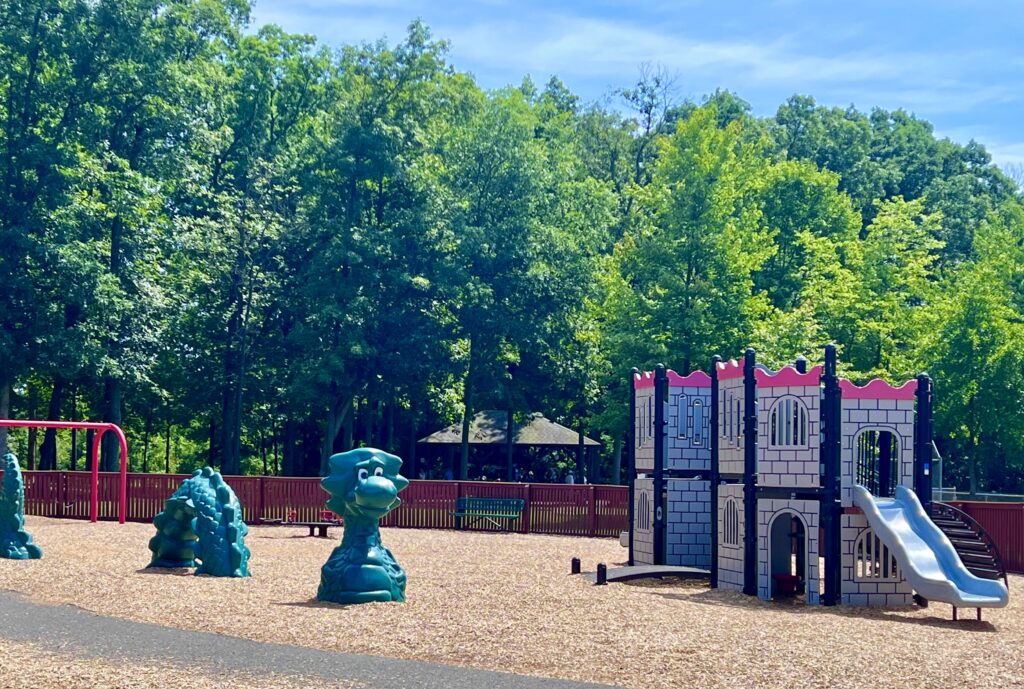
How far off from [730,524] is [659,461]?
242 centimetres

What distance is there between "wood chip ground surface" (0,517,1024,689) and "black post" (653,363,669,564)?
1.50 meters

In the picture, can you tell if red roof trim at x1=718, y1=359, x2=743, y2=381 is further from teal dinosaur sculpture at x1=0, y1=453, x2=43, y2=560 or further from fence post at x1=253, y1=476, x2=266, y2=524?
fence post at x1=253, y1=476, x2=266, y2=524

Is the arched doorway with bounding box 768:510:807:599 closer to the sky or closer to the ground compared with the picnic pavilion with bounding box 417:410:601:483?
closer to the ground

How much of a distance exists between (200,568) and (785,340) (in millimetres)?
27857

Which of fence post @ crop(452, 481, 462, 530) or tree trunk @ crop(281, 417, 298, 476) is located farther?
tree trunk @ crop(281, 417, 298, 476)

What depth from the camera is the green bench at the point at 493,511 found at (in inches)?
A: 1260

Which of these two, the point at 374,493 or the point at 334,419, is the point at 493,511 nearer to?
the point at 374,493

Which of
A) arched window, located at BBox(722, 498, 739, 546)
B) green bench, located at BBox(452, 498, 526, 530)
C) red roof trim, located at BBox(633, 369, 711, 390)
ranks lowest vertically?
green bench, located at BBox(452, 498, 526, 530)

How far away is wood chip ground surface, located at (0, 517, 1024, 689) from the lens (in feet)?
38.7

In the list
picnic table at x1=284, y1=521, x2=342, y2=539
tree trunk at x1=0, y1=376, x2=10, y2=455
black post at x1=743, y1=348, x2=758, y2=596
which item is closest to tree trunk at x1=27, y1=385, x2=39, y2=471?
tree trunk at x1=0, y1=376, x2=10, y2=455

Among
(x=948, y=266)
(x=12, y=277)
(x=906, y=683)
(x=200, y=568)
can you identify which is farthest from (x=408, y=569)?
(x=948, y=266)

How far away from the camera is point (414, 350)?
46438 millimetres

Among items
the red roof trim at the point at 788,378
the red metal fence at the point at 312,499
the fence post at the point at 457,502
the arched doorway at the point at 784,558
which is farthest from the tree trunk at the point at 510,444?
the red roof trim at the point at 788,378

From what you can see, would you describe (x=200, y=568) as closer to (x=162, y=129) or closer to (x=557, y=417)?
(x=162, y=129)
